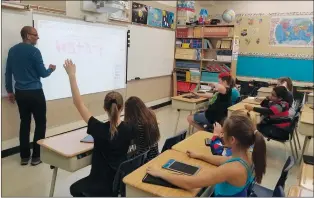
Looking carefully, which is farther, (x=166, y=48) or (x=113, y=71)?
(x=166, y=48)

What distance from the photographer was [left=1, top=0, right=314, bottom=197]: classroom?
1.39m

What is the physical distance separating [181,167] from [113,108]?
0.57 meters

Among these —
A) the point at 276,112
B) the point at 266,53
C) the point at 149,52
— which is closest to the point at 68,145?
the point at 276,112

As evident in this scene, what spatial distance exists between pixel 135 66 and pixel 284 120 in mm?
2927

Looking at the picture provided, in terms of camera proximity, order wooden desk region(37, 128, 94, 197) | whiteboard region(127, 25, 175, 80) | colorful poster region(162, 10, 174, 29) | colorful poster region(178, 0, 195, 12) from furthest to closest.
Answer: colorful poster region(178, 0, 195, 12), colorful poster region(162, 10, 174, 29), whiteboard region(127, 25, 175, 80), wooden desk region(37, 128, 94, 197)

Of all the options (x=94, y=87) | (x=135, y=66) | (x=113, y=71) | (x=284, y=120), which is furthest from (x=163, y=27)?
(x=284, y=120)

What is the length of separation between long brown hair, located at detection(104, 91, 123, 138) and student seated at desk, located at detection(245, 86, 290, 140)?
1677 millimetres

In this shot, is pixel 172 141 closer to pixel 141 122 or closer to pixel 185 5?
pixel 141 122

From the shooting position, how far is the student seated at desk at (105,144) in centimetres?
164

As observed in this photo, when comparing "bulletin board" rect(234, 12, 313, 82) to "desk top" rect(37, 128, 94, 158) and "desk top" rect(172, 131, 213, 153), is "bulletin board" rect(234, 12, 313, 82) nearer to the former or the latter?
"desk top" rect(172, 131, 213, 153)

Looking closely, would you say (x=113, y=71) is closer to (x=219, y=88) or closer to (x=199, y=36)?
(x=219, y=88)

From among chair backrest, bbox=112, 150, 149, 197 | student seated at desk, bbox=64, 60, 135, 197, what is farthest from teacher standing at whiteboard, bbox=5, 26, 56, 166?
chair backrest, bbox=112, 150, 149, 197

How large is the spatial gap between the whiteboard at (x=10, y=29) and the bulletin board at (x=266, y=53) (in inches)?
176

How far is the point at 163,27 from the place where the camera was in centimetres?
571
